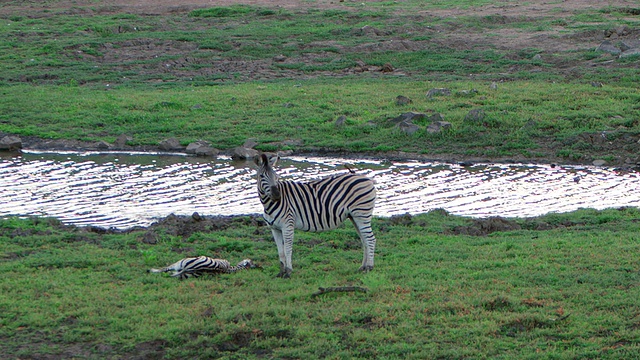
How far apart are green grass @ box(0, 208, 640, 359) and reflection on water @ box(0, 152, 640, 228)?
2288 mm

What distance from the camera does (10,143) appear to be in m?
22.0

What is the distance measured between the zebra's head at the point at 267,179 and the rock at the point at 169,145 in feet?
38.2

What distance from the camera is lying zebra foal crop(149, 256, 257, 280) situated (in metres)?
10.9

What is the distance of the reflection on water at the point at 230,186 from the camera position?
617 inches

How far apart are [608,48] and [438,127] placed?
11881 mm

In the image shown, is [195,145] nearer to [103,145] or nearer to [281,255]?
[103,145]

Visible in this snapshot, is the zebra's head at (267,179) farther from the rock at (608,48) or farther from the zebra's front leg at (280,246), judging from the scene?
the rock at (608,48)

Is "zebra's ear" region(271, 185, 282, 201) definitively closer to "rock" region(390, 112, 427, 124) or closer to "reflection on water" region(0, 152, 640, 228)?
"reflection on water" region(0, 152, 640, 228)

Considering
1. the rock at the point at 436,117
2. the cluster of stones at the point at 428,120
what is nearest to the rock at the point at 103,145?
the cluster of stones at the point at 428,120

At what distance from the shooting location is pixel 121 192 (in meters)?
17.2

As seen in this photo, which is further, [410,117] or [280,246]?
[410,117]

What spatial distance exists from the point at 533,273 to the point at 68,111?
18271 millimetres

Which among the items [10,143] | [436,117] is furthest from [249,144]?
[10,143]

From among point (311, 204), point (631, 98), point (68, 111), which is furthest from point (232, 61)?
point (311, 204)
